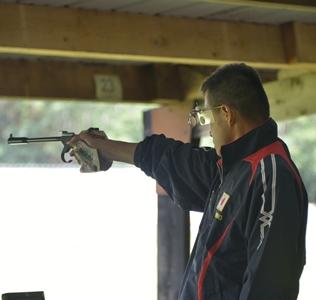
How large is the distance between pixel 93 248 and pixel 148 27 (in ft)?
10.7

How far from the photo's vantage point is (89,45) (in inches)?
179

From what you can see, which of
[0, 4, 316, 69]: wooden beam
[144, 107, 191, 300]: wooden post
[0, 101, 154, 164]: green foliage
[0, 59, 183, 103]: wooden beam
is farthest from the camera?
[0, 101, 154, 164]: green foliage

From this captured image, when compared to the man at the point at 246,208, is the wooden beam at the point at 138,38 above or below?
above

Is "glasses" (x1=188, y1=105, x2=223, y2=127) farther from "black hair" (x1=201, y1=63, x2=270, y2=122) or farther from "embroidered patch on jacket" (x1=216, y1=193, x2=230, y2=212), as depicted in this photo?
"embroidered patch on jacket" (x1=216, y1=193, x2=230, y2=212)

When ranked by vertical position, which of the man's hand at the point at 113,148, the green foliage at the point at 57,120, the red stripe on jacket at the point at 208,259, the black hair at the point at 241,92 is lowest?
the red stripe on jacket at the point at 208,259

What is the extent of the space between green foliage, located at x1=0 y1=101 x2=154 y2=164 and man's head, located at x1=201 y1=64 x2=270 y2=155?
11680 mm

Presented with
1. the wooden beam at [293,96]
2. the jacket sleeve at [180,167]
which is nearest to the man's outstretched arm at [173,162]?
the jacket sleeve at [180,167]

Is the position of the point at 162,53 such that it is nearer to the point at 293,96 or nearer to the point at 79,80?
the point at 79,80

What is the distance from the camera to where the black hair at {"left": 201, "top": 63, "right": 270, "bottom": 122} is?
3.18m

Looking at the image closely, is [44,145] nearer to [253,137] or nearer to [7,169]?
[7,169]

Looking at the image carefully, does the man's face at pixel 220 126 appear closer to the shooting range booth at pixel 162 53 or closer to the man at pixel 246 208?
the man at pixel 246 208

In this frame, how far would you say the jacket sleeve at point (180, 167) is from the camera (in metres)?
3.59

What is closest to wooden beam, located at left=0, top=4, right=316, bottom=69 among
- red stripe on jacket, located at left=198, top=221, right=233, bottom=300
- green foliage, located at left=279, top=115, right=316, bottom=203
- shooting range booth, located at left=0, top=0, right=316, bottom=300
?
shooting range booth, located at left=0, top=0, right=316, bottom=300

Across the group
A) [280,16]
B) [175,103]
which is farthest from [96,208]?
[280,16]
